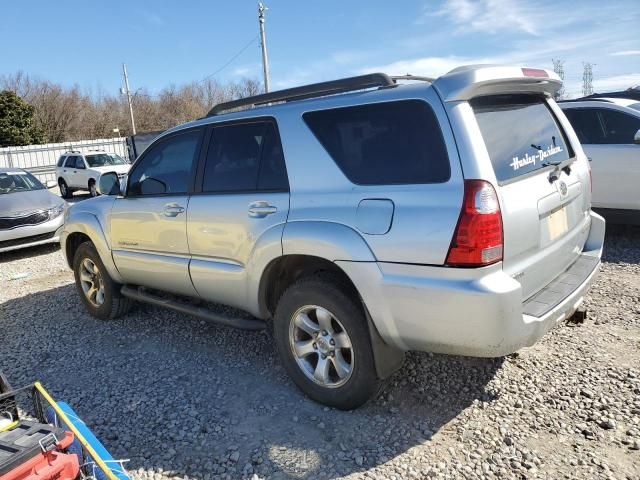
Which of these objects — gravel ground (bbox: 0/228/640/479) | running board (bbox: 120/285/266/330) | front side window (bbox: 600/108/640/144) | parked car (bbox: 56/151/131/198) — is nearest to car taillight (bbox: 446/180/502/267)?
gravel ground (bbox: 0/228/640/479)

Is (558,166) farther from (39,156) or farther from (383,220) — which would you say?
(39,156)

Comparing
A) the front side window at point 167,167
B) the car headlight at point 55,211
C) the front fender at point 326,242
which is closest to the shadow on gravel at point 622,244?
the front fender at point 326,242

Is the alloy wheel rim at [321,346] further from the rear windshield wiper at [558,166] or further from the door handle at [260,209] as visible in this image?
the rear windshield wiper at [558,166]

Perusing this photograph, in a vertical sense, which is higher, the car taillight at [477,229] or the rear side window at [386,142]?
the rear side window at [386,142]

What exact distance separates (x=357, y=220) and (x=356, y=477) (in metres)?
1.35

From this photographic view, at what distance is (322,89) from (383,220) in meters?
1.12

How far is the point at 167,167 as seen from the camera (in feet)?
13.8

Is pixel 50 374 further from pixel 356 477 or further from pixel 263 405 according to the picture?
pixel 356 477

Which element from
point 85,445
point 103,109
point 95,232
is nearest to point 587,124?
point 95,232

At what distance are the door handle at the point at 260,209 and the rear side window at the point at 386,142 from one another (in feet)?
1.80

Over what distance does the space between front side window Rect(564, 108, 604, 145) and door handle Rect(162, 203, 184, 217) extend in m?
5.54

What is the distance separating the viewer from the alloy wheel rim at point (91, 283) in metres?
5.00

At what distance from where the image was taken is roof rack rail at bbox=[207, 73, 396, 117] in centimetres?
303

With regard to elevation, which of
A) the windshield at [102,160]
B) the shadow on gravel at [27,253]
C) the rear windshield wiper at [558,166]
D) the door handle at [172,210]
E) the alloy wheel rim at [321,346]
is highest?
the windshield at [102,160]
